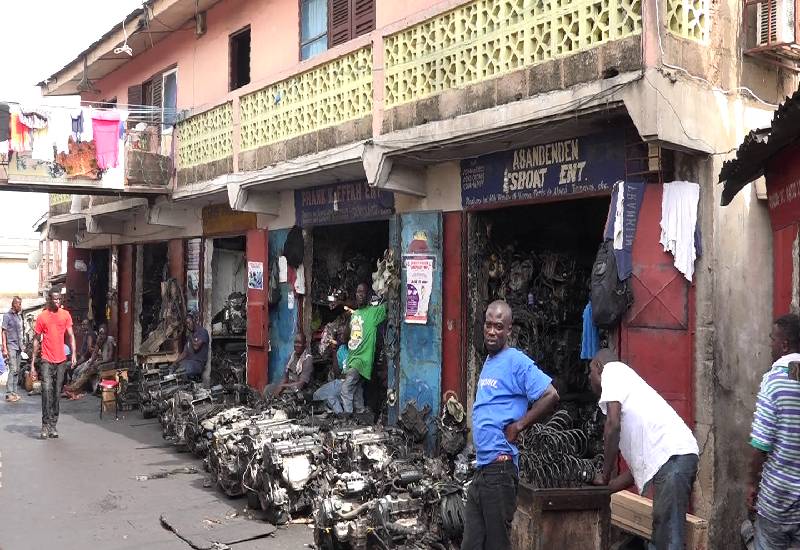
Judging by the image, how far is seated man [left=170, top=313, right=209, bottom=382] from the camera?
45.6 feet

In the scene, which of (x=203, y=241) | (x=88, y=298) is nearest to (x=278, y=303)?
(x=203, y=241)

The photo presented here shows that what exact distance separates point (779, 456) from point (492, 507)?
5.76 feet

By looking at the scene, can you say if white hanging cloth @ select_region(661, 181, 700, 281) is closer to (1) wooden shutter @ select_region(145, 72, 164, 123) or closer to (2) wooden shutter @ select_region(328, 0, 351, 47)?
(2) wooden shutter @ select_region(328, 0, 351, 47)

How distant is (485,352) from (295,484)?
271 cm

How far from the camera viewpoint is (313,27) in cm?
1122

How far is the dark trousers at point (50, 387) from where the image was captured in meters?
Answer: 11.4

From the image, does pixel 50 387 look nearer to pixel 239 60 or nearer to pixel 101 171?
pixel 101 171

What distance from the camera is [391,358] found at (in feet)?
32.2

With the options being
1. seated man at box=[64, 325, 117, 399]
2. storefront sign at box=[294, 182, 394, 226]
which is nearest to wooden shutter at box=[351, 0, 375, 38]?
storefront sign at box=[294, 182, 394, 226]

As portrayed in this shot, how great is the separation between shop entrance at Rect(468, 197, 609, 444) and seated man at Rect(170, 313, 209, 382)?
23.2ft

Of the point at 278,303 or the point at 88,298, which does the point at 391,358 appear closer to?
the point at 278,303

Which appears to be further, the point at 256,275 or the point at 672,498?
the point at 256,275

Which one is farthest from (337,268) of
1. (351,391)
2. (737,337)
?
(737,337)

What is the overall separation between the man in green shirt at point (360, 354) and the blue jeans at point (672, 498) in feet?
18.7
